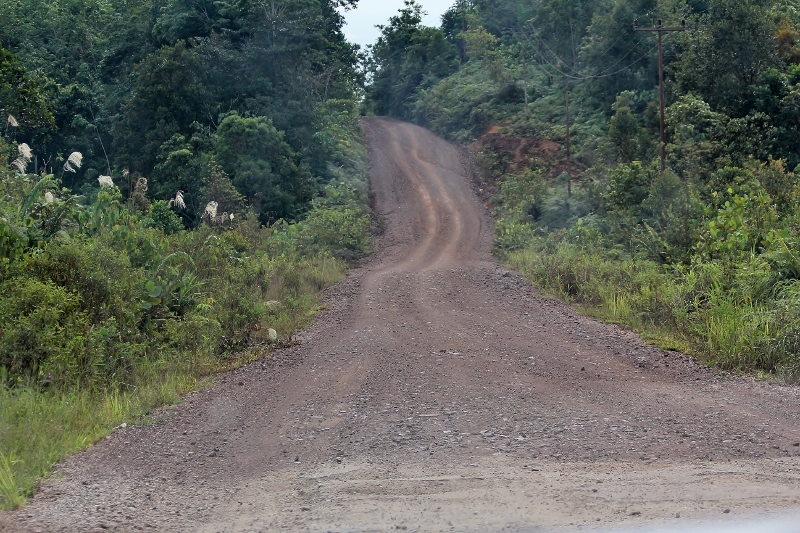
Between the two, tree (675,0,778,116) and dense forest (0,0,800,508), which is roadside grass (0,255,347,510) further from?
tree (675,0,778,116)

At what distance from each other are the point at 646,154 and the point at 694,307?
16842 mm

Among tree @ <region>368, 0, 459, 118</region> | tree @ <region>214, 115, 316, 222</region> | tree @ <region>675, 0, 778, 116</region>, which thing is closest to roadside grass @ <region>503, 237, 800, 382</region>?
tree @ <region>675, 0, 778, 116</region>

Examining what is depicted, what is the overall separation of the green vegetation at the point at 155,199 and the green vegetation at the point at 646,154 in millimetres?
6239

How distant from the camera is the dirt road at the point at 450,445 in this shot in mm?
5137

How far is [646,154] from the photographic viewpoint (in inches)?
1093

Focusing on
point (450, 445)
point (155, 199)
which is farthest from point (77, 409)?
point (155, 199)

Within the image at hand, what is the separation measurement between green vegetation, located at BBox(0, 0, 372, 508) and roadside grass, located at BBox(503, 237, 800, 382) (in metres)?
5.60

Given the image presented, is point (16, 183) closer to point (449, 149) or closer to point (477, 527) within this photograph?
point (477, 527)

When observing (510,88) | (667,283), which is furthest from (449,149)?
(667,283)

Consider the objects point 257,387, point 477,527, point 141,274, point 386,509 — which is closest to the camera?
point 477,527

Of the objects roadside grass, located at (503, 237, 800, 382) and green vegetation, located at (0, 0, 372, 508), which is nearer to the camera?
green vegetation, located at (0, 0, 372, 508)

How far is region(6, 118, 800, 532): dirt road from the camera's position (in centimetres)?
514

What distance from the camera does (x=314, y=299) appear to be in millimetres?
17688

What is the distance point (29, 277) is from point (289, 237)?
14102 mm
